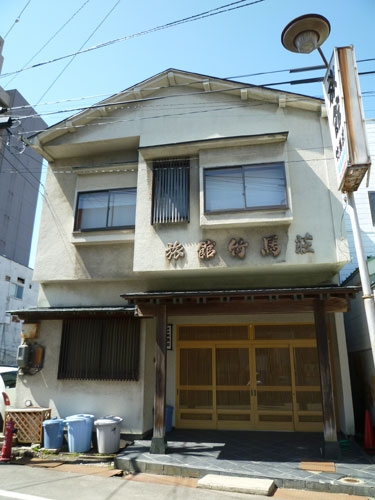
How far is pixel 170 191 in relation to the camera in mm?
10758

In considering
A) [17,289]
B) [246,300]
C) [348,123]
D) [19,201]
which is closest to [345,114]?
[348,123]

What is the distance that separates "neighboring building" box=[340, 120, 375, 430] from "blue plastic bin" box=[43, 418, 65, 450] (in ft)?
27.5

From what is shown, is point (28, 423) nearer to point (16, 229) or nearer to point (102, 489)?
point (102, 489)

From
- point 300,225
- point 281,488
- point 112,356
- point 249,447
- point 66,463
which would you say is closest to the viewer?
point 281,488

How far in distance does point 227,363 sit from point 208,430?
202 centimetres

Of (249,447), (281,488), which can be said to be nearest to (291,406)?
(249,447)

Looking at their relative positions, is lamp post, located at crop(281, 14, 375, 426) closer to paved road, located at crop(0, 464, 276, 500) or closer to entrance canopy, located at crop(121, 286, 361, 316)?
entrance canopy, located at crop(121, 286, 361, 316)

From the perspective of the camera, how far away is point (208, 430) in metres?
10.7

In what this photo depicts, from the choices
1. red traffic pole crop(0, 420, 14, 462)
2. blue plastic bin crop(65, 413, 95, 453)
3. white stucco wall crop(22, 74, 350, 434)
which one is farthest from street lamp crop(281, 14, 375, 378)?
red traffic pole crop(0, 420, 14, 462)

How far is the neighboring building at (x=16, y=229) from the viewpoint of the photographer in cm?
2306

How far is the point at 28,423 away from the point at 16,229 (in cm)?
2742

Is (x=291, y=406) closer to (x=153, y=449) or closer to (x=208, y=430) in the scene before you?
(x=208, y=430)

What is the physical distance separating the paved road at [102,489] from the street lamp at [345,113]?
3.49 metres

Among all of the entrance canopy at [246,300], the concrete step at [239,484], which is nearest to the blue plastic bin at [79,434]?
the entrance canopy at [246,300]
